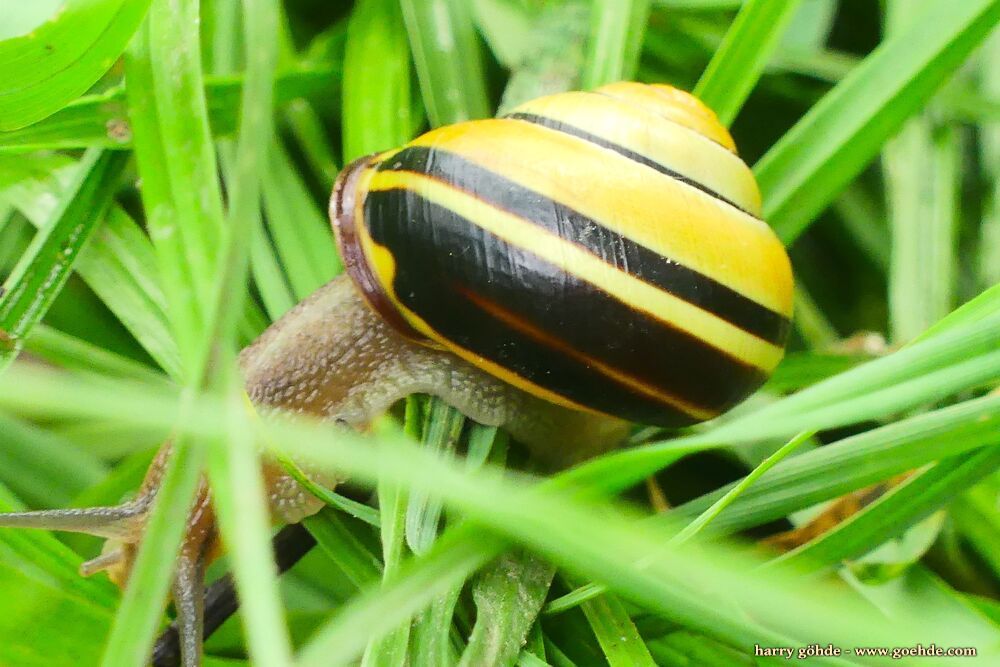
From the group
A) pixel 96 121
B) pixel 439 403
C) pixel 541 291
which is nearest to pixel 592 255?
pixel 541 291

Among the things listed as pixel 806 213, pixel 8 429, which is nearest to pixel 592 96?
pixel 806 213

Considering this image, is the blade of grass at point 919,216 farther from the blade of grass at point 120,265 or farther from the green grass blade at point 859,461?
the blade of grass at point 120,265

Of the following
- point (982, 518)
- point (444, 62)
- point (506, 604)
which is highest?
point (444, 62)

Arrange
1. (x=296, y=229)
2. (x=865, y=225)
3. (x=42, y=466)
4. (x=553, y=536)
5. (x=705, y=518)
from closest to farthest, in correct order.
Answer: (x=553, y=536) → (x=705, y=518) → (x=42, y=466) → (x=296, y=229) → (x=865, y=225)

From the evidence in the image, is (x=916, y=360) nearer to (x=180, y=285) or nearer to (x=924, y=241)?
(x=924, y=241)

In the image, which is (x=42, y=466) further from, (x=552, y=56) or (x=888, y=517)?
(x=888, y=517)

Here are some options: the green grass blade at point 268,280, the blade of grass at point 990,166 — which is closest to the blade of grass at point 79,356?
the green grass blade at point 268,280
